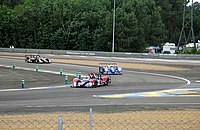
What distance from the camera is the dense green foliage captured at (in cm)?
7588

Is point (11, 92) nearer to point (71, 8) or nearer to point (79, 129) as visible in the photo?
point (79, 129)

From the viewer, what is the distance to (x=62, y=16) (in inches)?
3260

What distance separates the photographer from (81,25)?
3105 inches

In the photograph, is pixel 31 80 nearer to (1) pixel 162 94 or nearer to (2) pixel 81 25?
(1) pixel 162 94

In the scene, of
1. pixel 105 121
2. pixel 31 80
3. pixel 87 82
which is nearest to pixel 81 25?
pixel 31 80

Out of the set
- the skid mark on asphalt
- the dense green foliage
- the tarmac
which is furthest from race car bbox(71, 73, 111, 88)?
the dense green foliage

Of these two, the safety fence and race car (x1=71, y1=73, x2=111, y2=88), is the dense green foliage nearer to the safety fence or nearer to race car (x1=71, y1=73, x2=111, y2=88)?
race car (x1=71, y1=73, x2=111, y2=88)

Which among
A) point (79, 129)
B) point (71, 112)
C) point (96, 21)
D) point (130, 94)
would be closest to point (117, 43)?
point (96, 21)

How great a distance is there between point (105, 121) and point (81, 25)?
66.4 metres

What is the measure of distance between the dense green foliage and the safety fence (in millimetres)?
59757

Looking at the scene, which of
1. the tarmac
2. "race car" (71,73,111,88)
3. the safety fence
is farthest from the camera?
the tarmac

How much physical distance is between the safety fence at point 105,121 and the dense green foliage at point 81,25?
5976 centimetres

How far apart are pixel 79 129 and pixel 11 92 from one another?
1358cm

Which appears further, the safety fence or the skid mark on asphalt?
the skid mark on asphalt
